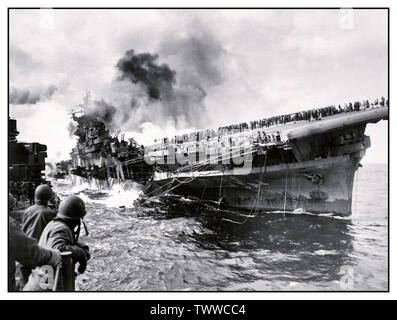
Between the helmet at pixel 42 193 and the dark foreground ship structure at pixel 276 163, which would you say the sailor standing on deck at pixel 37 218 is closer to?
the helmet at pixel 42 193

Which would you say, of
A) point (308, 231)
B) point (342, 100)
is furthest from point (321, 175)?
point (342, 100)

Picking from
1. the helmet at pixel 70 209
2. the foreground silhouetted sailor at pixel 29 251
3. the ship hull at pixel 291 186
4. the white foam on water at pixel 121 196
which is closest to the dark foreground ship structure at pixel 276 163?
the ship hull at pixel 291 186

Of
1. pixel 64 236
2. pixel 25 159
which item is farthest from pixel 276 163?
pixel 64 236

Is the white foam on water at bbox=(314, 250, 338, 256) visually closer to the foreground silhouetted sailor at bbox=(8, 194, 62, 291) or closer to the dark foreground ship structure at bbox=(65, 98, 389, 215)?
the dark foreground ship structure at bbox=(65, 98, 389, 215)

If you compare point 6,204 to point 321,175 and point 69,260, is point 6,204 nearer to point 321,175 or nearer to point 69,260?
point 69,260

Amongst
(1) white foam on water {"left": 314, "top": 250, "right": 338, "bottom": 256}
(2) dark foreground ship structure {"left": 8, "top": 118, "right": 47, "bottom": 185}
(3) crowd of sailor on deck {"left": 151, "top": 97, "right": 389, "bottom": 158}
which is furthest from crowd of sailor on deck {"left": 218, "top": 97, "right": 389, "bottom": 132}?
(2) dark foreground ship structure {"left": 8, "top": 118, "right": 47, "bottom": 185}
